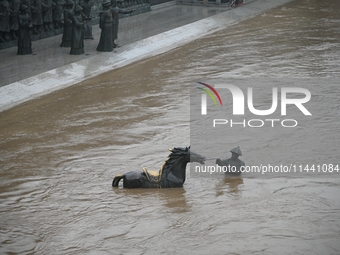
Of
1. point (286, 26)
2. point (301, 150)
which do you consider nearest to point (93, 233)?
point (301, 150)

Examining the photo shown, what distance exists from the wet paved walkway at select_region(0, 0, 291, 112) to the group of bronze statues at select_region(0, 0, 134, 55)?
295 millimetres

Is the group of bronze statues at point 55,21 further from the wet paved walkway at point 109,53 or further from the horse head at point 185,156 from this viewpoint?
the horse head at point 185,156

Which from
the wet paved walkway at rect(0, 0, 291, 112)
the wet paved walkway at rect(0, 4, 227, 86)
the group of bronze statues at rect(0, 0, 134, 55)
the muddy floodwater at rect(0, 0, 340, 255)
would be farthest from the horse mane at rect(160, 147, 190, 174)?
the group of bronze statues at rect(0, 0, 134, 55)

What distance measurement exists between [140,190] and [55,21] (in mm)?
11900

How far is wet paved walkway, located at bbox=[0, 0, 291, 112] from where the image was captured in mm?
14689

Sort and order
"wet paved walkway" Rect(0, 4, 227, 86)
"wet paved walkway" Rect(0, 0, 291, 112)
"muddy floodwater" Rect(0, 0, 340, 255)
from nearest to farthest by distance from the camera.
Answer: "muddy floodwater" Rect(0, 0, 340, 255)
"wet paved walkway" Rect(0, 0, 291, 112)
"wet paved walkway" Rect(0, 4, 227, 86)

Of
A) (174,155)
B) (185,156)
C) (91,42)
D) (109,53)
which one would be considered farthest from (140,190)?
(91,42)

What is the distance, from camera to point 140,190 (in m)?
9.19

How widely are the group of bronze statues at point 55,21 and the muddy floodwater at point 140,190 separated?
1595mm

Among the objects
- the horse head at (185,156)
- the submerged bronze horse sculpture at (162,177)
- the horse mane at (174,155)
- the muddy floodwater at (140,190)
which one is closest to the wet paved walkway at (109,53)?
the muddy floodwater at (140,190)

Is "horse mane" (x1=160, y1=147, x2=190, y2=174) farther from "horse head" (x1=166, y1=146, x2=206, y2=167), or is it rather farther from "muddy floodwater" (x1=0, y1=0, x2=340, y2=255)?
"muddy floodwater" (x1=0, y1=0, x2=340, y2=255)

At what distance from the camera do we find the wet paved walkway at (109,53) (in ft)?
48.2

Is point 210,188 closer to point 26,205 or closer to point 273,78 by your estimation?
point 26,205

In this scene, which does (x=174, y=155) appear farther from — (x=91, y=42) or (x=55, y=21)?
(x=55, y=21)
